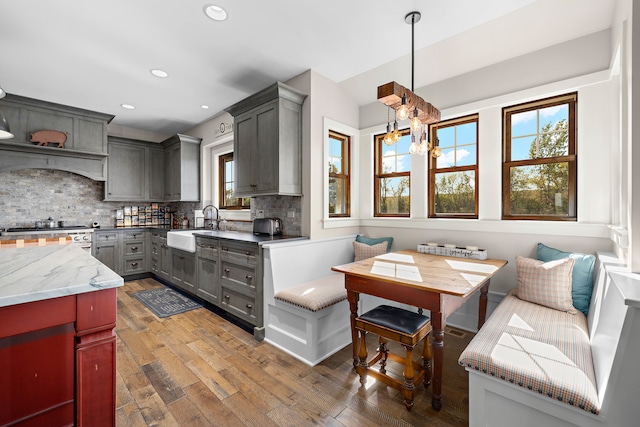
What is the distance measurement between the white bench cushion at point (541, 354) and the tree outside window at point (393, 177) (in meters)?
1.83

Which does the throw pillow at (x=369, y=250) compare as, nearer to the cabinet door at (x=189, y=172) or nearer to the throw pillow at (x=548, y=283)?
the throw pillow at (x=548, y=283)

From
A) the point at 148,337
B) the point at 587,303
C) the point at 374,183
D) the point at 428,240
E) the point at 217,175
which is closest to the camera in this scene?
the point at 587,303

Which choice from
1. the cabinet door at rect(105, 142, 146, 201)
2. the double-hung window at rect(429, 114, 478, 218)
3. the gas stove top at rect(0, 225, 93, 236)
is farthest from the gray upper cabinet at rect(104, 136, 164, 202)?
the double-hung window at rect(429, 114, 478, 218)

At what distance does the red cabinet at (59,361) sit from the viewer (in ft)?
3.37

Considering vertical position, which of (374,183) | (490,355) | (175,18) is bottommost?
(490,355)

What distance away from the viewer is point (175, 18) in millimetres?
2318

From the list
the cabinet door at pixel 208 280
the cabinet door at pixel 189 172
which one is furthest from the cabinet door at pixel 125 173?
the cabinet door at pixel 208 280

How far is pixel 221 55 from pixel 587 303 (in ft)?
12.6

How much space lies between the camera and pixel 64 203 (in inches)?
185

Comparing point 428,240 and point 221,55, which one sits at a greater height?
point 221,55

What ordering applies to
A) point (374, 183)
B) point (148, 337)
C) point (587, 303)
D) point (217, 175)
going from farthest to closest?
point (217, 175)
point (374, 183)
point (148, 337)
point (587, 303)

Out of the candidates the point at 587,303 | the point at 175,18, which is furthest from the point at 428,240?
the point at 175,18

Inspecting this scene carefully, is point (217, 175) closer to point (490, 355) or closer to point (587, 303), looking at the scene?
point (490, 355)

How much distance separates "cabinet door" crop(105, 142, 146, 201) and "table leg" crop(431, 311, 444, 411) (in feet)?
18.1
